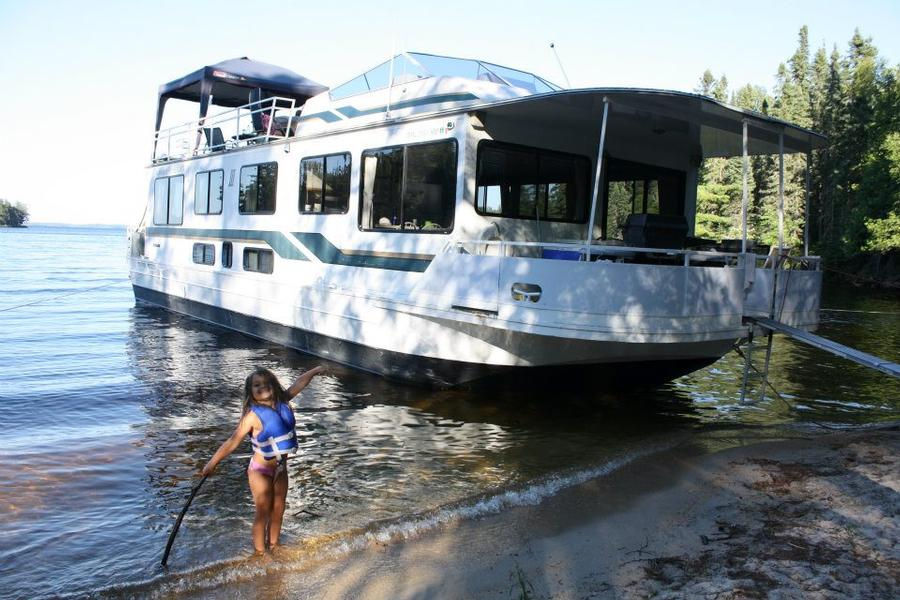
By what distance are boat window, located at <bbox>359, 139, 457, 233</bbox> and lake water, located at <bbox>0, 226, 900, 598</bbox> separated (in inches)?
95.1

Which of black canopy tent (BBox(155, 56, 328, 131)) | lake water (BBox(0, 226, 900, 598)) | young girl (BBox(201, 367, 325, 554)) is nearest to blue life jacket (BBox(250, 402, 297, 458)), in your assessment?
young girl (BBox(201, 367, 325, 554))

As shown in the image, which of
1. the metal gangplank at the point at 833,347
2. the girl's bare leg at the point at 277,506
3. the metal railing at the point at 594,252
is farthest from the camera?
the metal railing at the point at 594,252

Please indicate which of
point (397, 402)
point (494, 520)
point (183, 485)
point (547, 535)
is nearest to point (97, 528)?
point (183, 485)

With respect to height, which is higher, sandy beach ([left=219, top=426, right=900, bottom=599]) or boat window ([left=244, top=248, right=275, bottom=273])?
boat window ([left=244, top=248, right=275, bottom=273])

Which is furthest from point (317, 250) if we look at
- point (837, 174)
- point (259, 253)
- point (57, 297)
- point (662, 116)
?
→ point (837, 174)

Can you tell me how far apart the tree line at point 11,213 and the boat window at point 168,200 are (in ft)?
503

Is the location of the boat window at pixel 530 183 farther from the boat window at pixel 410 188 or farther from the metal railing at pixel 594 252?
the metal railing at pixel 594 252

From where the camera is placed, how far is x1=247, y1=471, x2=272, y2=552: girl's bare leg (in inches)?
202

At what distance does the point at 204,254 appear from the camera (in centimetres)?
1527

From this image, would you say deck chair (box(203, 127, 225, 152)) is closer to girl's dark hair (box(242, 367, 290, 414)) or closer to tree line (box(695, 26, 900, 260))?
girl's dark hair (box(242, 367, 290, 414))

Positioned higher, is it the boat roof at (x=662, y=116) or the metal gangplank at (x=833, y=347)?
the boat roof at (x=662, y=116)

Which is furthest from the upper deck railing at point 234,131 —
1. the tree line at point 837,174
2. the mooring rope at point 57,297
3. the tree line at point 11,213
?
the tree line at point 11,213

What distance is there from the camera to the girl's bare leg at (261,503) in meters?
5.13

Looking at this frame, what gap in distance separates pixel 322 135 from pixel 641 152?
4738 mm
